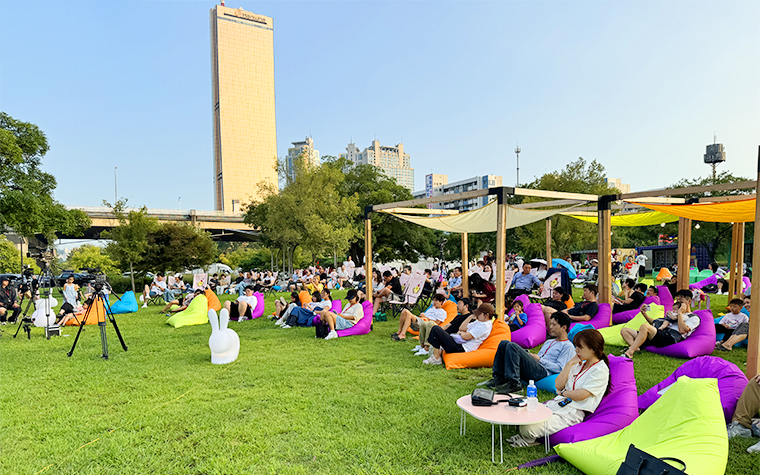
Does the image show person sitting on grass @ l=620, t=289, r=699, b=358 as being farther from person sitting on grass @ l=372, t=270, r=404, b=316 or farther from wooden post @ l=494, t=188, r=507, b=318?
person sitting on grass @ l=372, t=270, r=404, b=316

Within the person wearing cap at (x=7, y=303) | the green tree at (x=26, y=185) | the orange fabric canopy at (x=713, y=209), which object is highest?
the green tree at (x=26, y=185)

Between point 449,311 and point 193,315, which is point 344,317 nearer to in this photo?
point 449,311

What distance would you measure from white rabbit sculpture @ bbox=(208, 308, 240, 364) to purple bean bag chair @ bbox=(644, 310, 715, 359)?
6048 mm

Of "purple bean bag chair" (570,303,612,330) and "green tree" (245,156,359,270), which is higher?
"green tree" (245,156,359,270)

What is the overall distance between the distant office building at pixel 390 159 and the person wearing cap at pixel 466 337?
140770 mm

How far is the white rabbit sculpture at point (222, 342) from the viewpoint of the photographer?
20.7ft

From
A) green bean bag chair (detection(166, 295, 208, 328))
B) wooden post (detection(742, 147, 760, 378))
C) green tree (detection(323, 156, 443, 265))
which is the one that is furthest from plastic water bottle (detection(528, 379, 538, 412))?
green tree (detection(323, 156, 443, 265))

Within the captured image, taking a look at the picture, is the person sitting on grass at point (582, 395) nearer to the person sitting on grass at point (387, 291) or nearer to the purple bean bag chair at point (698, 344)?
the purple bean bag chair at point (698, 344)

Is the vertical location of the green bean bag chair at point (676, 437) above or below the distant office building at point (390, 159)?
below

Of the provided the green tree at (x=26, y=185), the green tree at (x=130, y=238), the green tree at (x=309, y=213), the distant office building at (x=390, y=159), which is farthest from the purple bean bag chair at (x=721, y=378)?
the distant office building at (x=390, y=159)

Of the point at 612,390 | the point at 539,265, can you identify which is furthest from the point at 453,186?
the point at 612,390

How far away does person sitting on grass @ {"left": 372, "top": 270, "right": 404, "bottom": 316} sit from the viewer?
34.6ft

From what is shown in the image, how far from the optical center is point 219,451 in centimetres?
356

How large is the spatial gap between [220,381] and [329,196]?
1601cm
